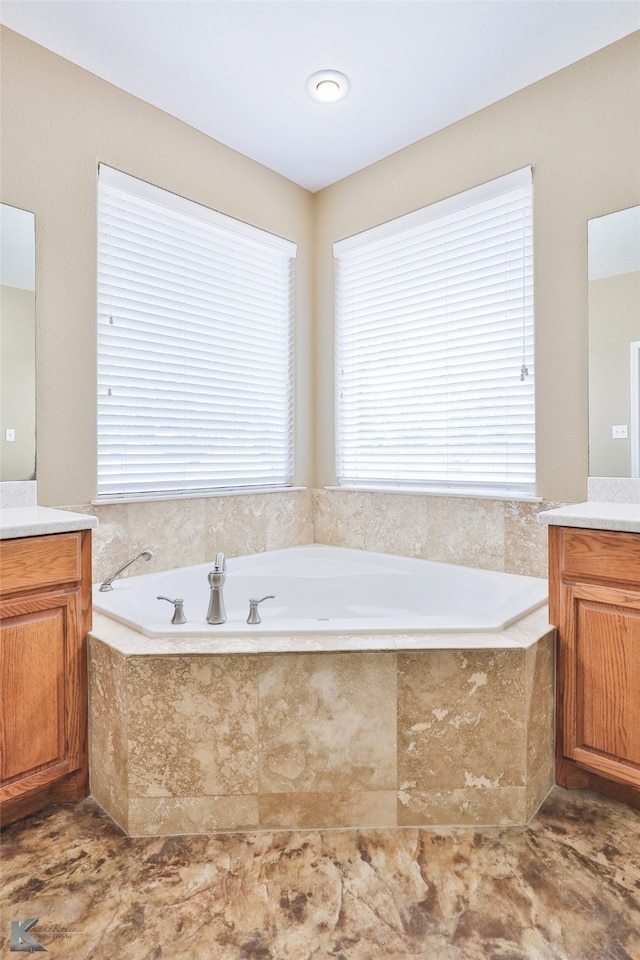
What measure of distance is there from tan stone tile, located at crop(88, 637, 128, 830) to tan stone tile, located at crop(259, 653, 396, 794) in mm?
404

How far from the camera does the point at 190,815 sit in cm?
151

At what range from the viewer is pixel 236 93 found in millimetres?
2297

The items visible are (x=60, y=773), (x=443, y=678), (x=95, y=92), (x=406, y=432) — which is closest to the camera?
(x=443, y=678)

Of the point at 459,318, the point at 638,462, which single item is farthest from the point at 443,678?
the point at 459,318

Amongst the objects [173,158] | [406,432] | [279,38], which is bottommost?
[406,432]

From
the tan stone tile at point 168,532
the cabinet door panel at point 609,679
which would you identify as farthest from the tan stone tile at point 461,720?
the tan stone tile at point 168,532

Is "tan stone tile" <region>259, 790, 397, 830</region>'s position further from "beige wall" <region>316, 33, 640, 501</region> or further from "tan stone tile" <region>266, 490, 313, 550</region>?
"tan stone tile" <region>266, 490, 313, 550</region>

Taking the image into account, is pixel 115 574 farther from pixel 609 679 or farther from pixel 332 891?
pixel 609 679

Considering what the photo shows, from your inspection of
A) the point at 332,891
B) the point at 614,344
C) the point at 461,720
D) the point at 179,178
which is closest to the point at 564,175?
the point at 614,344

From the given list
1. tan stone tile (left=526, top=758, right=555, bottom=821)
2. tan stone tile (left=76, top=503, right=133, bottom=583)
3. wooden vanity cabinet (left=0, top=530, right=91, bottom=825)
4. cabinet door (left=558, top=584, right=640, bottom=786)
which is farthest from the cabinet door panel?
tan stone tile (left=76, top=503, right=133, bottom=583)

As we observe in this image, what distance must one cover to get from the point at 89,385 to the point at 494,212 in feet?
6.41

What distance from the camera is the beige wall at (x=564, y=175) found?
203 cm

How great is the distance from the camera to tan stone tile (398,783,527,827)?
153 cm

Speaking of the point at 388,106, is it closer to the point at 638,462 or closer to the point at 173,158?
the point at 173,158
